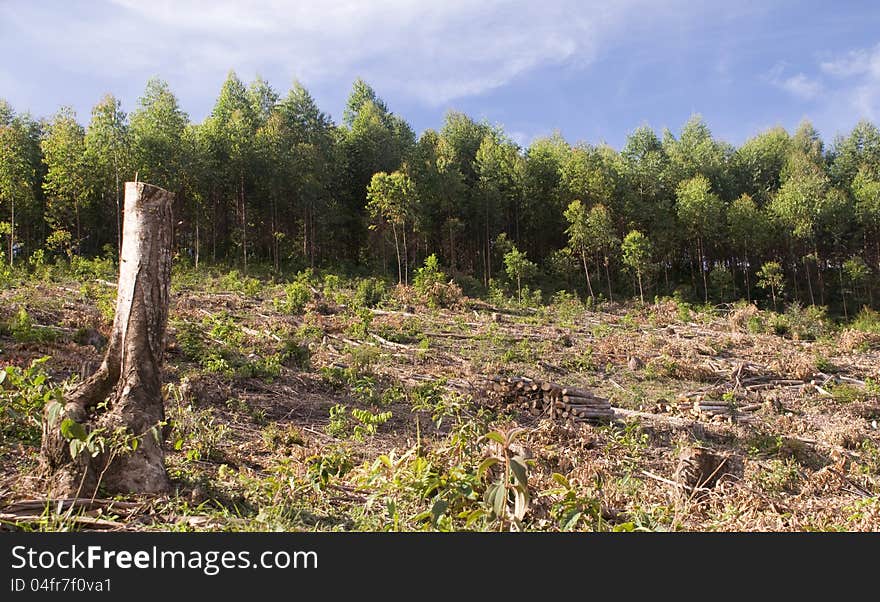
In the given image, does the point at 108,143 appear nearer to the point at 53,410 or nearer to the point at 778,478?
the point at 53,410

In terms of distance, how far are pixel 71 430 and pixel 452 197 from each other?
88.7ft

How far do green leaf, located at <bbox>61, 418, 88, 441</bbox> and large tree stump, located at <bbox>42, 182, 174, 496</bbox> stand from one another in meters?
0.07

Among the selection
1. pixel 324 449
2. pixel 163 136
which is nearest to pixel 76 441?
pixel 324 449

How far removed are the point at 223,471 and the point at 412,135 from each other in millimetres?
29670

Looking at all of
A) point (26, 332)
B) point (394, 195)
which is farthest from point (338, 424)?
point (394, 195)

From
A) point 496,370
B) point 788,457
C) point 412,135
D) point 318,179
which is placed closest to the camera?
point 788,457

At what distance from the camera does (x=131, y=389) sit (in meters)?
3.68

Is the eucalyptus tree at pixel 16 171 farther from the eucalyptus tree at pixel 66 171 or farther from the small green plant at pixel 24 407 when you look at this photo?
the small green plant at pixel 24 407

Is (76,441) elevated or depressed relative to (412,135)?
depressed

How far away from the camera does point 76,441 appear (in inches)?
118

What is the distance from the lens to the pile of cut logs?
821 centimetres

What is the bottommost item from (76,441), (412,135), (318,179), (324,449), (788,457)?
(788,457)

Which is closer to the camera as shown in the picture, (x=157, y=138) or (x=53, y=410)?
(x=53, y=410)

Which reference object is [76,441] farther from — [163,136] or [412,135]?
[412,135]
